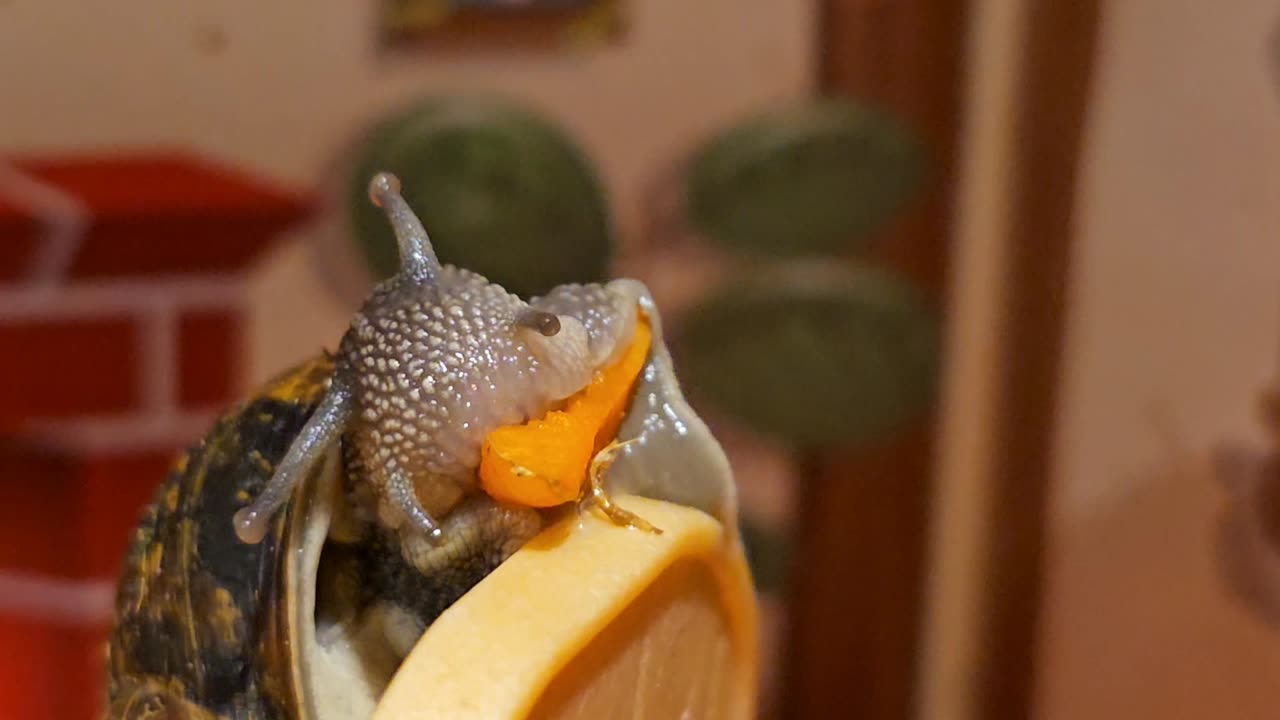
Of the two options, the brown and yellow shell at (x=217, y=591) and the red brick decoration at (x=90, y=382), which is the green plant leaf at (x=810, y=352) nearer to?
the red brick decoration at (x=90, y=382)

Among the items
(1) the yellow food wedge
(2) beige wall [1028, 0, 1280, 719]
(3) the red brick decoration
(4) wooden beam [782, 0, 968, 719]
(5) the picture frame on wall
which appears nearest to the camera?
(1) the yellow food wedge

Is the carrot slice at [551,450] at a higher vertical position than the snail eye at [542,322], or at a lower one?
lower

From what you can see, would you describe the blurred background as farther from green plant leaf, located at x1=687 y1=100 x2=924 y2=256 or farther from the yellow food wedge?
the yellow food wedge

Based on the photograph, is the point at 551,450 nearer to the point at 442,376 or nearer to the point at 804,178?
the point at 442,376

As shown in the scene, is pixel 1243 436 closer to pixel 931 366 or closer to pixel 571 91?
pixel 931 366

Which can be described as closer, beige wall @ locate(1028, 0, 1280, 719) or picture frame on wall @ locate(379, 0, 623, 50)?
beige wall @ locate(1028, 0, 1280, 719)

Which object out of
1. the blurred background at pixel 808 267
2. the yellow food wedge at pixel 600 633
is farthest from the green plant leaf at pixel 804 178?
the yellow food wedge at pixel 600 633

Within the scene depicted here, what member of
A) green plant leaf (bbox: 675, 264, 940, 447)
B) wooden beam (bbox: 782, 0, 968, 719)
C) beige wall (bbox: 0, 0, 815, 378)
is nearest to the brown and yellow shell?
beige wall (bbox: 0, 0, 815, 378)
